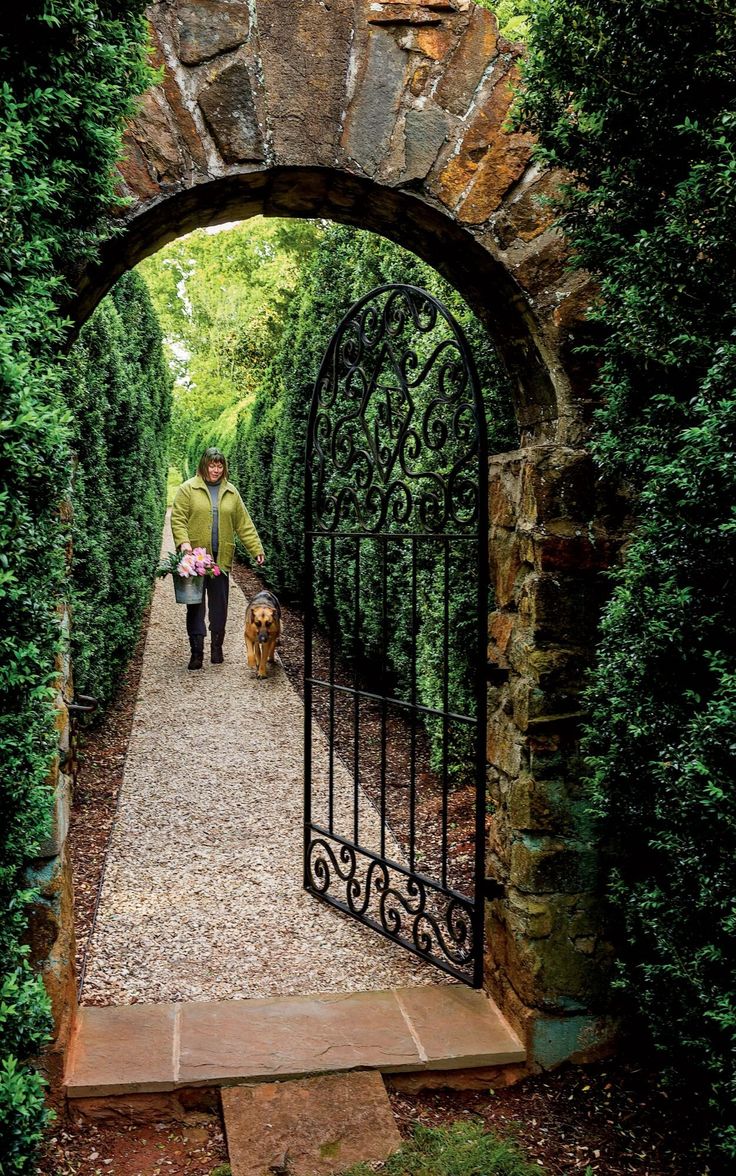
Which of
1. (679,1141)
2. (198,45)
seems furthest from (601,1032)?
(198,45)

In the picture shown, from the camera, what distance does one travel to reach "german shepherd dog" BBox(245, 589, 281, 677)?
7.79 meters

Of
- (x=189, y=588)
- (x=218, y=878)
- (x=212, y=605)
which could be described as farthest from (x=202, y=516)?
(x=218, y=878)

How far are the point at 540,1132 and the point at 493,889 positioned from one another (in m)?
0.73

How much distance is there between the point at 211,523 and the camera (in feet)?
25.3

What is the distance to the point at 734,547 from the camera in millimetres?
1984

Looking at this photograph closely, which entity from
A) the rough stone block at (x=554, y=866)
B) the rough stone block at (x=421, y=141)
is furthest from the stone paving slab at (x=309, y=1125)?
the rough stone block at (x=421, y=141)

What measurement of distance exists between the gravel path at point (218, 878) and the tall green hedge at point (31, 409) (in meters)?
1.35

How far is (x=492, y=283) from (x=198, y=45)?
1172 mm

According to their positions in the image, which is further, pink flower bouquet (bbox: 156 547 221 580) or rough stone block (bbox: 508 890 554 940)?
pink flower bouquet (bbox: 156 547 221 580)

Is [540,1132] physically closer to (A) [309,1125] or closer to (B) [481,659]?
(A) [309,1125]

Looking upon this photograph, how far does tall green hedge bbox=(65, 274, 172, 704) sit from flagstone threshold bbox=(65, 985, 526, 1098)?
214cm

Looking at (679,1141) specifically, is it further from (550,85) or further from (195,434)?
(195,434)

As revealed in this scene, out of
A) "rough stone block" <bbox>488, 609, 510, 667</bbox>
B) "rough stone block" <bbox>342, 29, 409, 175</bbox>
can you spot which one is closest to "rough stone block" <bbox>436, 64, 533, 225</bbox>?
"rough stone block" <bbox>342, 29, 409, 175</bbox>

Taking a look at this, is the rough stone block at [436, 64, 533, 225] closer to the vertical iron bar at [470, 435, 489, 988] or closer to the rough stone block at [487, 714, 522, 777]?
the vertical iron bar at [470, 435, 489, 988]
